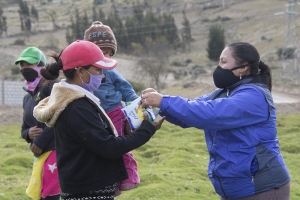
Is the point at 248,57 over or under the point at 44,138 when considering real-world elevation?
over

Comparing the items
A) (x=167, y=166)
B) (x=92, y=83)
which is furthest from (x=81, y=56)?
(x=167, y=166)

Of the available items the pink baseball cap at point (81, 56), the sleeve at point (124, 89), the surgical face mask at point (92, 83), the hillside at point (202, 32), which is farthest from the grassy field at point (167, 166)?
the hillside at point (202, 32)

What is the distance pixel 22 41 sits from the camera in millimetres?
70125

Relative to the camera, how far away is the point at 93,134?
3250 mm

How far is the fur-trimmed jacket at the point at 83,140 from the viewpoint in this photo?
3279mm

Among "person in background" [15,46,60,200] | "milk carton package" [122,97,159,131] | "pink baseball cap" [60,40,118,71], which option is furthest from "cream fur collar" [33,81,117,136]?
"person in background" [15,46,60,200]

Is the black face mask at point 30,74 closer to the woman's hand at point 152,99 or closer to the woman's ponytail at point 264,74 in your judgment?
the woman's hand at point 152,99

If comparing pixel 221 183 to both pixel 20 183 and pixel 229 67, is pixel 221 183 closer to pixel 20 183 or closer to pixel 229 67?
pixel 229 67

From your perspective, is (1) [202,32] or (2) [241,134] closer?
(2) [241,134]

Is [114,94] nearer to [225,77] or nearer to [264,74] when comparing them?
[225,77]

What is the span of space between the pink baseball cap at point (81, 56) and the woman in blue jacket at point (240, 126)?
0.48 meters

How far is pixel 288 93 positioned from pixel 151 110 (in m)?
30.1

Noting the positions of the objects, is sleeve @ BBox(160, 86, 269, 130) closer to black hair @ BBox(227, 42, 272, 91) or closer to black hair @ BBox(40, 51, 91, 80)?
black hair @ BBox(227, 42, 272, 91)

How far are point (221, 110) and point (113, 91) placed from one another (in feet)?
3.63
